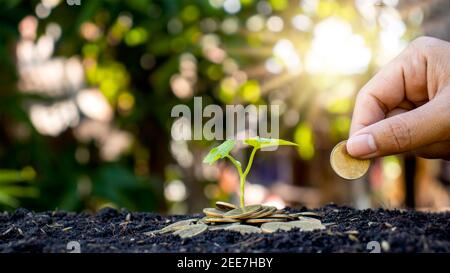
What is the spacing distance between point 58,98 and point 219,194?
87 cm

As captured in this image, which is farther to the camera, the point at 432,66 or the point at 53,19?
the point at 53,19

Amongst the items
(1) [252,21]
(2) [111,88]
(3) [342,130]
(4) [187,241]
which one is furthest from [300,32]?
(4) [187,241]

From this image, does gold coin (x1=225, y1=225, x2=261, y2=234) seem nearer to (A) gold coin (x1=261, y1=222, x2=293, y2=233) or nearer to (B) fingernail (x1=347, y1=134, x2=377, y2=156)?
(A) gold coin (x1=261, y1=222, x2=293, y2=233)

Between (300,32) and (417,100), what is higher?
(300,32)

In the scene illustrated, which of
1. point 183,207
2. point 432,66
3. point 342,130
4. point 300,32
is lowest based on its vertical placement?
point 183,207

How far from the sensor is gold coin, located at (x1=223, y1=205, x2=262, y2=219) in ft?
2.79

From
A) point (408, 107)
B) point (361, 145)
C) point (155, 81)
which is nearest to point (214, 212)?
point (361, 145)

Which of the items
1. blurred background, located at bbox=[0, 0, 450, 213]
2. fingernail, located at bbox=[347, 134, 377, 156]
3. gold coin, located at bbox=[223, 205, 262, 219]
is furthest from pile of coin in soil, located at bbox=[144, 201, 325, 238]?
blurred background, located at bbox=[0, 0, 450, 213]

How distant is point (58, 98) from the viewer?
253 cm

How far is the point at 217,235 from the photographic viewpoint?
772mm

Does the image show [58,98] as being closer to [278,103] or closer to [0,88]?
[0,88]

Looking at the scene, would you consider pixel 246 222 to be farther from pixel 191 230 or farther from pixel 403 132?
pixel 403 132

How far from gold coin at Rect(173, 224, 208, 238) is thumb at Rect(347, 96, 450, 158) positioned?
10.9 inches

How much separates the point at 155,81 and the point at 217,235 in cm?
160
